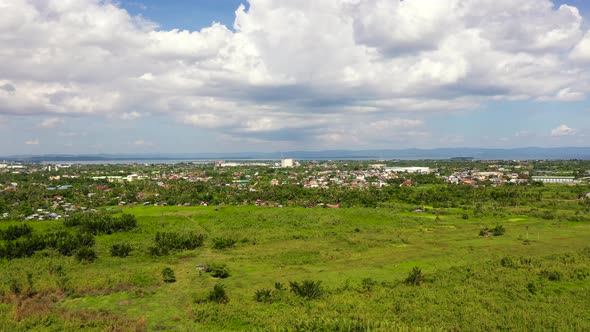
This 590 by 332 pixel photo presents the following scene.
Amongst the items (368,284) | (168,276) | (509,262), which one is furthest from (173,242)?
(509,262)

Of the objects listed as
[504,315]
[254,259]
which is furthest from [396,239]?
[504,315]

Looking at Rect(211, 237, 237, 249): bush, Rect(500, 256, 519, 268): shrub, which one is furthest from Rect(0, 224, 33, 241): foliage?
Rect(500, 256, 519, 268): shrub

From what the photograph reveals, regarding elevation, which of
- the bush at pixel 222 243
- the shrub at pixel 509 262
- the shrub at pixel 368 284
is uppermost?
the shrub at pixel 509 262

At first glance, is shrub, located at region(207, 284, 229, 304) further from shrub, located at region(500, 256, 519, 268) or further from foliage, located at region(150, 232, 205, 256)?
shrub, located at region(500, 256, 519, 268)

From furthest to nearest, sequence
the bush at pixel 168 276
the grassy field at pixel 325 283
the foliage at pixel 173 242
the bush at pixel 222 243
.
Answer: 1. the bush at pixel 222 243
2. the foliage at pixel 173 242
3. the bush at pixel 168 276
4. the grassy field at pixel 325 283

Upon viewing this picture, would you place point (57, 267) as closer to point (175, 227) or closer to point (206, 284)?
point (206, 284)

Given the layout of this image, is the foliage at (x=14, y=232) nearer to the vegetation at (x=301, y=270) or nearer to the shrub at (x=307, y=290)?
the vegetation at (x=301, y=270)

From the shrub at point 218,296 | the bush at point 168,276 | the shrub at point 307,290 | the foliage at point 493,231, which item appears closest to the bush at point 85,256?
the bush at point 168,276
